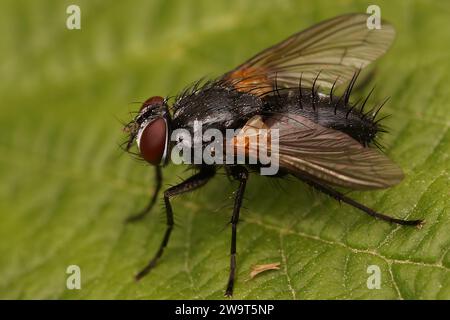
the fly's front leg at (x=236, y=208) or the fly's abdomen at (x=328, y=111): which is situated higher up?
the fly's abdomen at (x=328, y=111)

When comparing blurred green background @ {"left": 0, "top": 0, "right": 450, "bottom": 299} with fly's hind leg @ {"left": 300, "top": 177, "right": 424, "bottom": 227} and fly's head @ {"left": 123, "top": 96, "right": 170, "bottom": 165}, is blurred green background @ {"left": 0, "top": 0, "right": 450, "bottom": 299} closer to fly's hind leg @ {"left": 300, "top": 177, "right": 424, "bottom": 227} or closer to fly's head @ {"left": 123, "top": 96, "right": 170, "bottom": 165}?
fly's hind leg @ {"left": 300, "top": 177, "right": 424, "bottom": 227}

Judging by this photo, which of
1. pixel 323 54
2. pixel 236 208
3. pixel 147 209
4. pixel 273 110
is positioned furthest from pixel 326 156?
pixel 147 209

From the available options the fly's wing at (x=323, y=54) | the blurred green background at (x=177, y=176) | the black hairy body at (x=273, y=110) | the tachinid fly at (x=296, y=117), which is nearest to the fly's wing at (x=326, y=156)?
the tachinid fly at (x=296, y=117)

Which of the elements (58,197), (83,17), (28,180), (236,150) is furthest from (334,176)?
(83,17)

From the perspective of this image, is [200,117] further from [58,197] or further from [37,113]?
[37,113]

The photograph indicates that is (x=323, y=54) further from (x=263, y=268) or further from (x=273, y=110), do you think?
(x=263, y=268)

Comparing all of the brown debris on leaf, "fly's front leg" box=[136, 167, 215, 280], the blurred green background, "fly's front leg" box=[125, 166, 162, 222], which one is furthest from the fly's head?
the brown debris on leaf

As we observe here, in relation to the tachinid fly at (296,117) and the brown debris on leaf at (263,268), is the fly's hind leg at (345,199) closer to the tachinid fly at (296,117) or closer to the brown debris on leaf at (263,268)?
the tachinid fly at (296,117)
